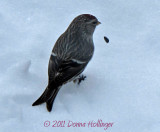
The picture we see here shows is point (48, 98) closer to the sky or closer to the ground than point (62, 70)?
closer to the ground

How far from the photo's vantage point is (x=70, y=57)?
3629 millimetres

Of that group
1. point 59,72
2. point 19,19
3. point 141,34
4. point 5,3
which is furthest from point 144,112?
point 5,3

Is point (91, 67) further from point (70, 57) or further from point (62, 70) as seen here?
point (62, 70)

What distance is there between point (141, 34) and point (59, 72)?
160 cm

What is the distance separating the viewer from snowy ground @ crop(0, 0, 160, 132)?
3451mm

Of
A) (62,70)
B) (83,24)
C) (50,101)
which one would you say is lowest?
(50,101)

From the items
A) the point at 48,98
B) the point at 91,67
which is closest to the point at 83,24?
the point at 91,67

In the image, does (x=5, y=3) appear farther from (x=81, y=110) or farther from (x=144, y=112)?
(x=144, y=112)

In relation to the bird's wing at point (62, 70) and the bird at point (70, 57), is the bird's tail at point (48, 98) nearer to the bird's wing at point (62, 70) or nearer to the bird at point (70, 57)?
the bird at point (70, 57)

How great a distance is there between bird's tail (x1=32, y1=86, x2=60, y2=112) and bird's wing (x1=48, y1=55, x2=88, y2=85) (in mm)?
112

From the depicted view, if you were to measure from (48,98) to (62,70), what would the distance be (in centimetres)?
36

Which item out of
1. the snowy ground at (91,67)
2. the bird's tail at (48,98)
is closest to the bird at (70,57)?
the bird's tail at (48,98)

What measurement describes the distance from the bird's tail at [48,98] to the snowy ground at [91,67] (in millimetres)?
60

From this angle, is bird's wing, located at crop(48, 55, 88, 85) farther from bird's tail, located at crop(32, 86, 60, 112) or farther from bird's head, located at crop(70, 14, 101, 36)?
bird's head, located at crop(70, 14, 101, 36)
